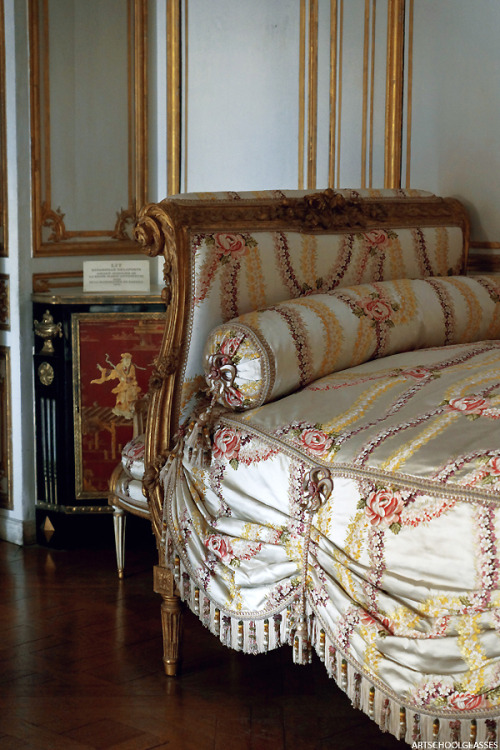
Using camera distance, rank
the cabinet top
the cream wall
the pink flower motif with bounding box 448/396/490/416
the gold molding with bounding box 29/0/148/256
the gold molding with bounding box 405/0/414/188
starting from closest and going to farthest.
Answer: the pink flower motif with bounding box 448/396/490/416, the cream wall, the gold molding with bounding box 405/0/414/188, the cabinet top, the gold molding with bounding box 29/0/148/256

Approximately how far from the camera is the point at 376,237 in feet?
8.85

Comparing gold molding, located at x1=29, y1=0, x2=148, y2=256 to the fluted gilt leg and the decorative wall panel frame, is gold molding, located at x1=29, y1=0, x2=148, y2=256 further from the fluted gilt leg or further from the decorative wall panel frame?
the fluted gilt leg

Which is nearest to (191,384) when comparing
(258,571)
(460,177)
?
(258,571)

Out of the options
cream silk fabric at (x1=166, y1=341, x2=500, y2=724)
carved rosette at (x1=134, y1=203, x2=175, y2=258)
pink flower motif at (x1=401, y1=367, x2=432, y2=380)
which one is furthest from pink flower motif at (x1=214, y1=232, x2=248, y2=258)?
pink flower motif at (x1=401, y1=367, x2=432, y2=380)

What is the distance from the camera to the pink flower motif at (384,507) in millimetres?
1763

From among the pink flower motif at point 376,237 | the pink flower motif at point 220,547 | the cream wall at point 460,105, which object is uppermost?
the cream wall at point 460,105

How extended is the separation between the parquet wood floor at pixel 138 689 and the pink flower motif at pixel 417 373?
31.4 inches

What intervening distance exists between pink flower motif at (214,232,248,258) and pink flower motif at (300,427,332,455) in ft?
1.92

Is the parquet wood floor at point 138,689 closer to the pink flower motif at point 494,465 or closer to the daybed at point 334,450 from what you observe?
the daybed at point 334,450

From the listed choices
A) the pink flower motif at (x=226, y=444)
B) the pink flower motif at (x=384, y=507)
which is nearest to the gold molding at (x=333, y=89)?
the pink flower motif at (x=226, y=444)

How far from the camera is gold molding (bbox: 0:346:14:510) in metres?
3.50

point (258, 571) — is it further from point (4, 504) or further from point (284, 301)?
point (4, 504)

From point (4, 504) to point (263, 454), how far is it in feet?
6.08

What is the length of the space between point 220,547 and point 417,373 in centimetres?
60
